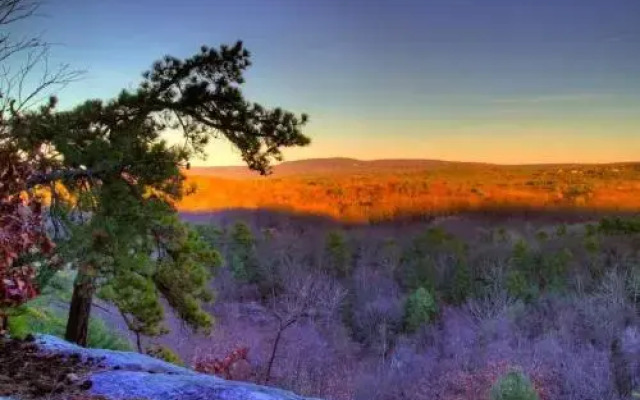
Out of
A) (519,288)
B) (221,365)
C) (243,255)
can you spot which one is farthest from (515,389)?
(243,255)

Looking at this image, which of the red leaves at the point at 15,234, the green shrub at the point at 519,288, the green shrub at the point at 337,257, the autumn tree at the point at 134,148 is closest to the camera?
the red leaves at the point at 15,234

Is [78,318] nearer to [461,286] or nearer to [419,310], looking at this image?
[419,310]

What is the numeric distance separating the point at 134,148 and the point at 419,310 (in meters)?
52.1

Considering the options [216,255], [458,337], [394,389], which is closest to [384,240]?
[458,337]

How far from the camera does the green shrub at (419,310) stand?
6112 centimetres

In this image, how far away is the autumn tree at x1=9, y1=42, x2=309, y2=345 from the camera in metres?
11.4

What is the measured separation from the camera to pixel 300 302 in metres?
35.5

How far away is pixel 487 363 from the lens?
4666cm

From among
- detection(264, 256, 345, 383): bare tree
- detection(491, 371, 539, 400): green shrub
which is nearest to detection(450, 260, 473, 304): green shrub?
detection(264, 256, 345, 383): bare tree

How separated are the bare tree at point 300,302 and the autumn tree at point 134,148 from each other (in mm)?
11635

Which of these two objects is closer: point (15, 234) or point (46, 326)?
point (15, 234)

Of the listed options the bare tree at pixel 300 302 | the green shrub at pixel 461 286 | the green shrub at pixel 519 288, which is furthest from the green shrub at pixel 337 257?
the green shrub at pixel 519 288

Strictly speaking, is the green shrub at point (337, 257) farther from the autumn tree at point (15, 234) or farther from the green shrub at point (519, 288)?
the autumn tree at point (15, 234)

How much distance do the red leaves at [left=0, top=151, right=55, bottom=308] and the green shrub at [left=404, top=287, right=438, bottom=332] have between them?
56310 mm
